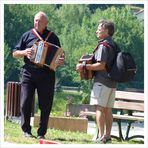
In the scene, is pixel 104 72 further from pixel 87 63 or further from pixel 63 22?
pixel 63 22

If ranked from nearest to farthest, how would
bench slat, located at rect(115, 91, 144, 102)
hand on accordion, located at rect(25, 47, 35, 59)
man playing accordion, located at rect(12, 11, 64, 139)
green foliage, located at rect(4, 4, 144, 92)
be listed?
hand on accordion, located at rect(25, 47, 35, 59) < man playing accordion, located at rect(12, 11, 64, 139) < bench slat, located at rect(115, 91, 144, 102) < green foliage, located at rect(4, 4, 144, 92)

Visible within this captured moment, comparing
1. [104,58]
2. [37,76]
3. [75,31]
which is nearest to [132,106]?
[104,58]

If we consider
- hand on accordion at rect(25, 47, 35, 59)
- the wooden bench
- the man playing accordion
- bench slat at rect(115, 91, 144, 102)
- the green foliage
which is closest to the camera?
hand on accordion at rect(25, 47, 35, 59)

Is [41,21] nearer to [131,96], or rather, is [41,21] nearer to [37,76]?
[37,76]

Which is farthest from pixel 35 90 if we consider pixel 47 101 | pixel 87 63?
pixel 87 63

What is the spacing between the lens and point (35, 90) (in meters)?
6.74

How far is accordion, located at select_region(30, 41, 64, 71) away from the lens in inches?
253

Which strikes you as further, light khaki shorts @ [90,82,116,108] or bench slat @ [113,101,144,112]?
bench slat @ [113,101,144,112]

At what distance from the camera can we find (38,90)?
662 cm

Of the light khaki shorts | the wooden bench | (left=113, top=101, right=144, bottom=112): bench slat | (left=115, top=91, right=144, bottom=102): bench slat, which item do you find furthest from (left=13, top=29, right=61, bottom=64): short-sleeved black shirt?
(left=115, top=91, right=144, bottom=102): bench slat

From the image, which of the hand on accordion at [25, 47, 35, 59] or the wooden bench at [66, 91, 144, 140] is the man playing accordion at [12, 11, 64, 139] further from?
the wooden bench at [66, 91, 144, 140]

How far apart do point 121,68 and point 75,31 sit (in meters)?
82.5

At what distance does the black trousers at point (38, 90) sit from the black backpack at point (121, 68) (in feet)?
2.31

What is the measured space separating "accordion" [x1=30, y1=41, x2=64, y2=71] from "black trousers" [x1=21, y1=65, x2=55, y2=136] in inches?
4.2
